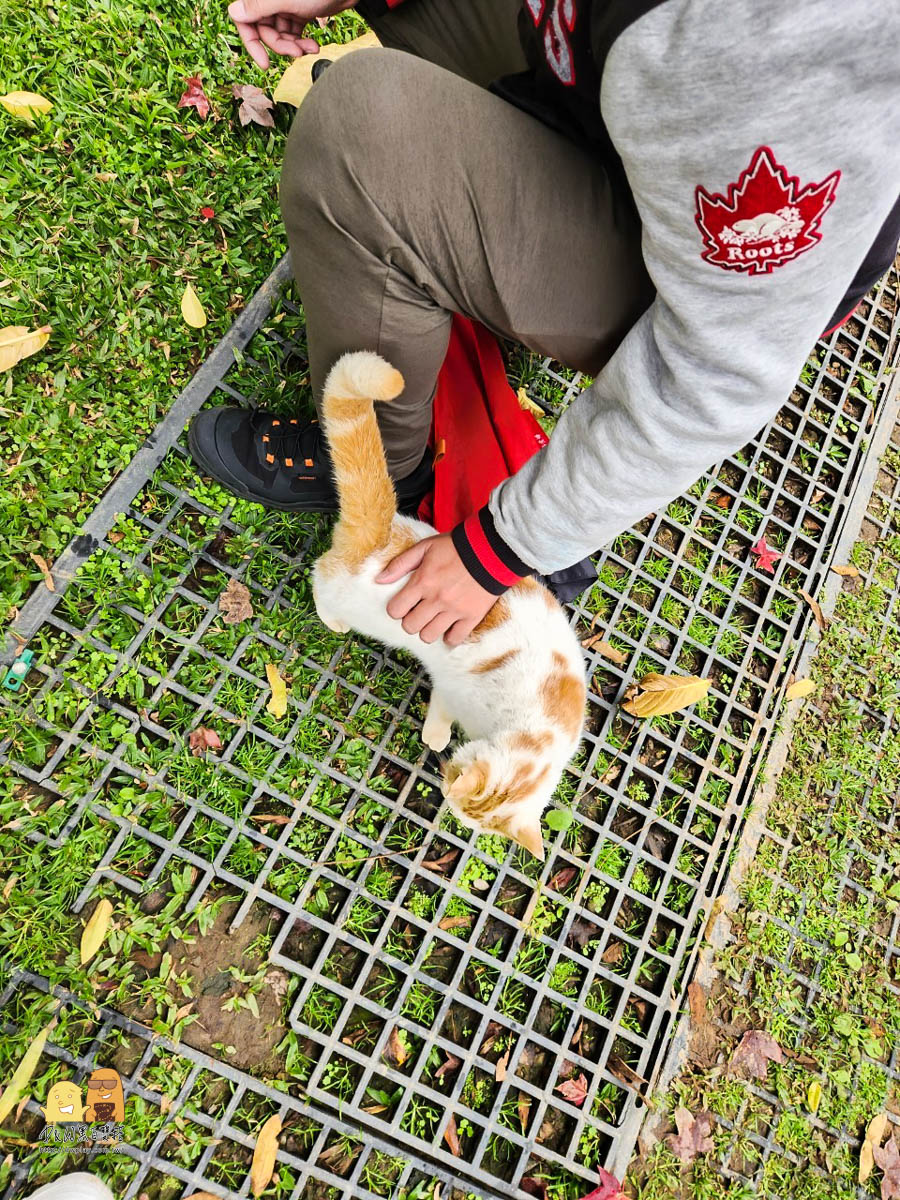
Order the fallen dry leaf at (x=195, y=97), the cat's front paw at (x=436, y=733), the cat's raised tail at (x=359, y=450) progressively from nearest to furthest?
1. the cat's raised tail at (x=359, y=450)
2. the cat's front paw at (x=436, y=733)
3. the fallen dry leaf at (x=195, y=97)

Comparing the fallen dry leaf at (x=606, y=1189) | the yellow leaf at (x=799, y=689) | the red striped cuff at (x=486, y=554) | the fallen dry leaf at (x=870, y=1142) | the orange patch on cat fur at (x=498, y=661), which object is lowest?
the fallen dry leaf at (x=870, y=1142)

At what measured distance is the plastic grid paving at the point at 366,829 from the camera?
1.90 metres

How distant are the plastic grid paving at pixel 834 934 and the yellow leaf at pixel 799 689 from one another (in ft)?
0.21

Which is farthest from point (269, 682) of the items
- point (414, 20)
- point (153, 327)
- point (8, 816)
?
point (414, 20)

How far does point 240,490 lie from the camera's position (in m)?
2.03

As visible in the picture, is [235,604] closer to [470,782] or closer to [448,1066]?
[470,782]

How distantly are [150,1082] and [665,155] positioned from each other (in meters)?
2.14

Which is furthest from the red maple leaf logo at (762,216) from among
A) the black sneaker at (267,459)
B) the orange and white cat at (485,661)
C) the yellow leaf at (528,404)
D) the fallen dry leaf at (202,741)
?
the fallen dry leaf at (202,741)

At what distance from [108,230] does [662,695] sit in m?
2.07

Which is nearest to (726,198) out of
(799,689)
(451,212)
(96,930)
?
(451,212)

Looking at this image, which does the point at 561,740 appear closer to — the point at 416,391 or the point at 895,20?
the point at 416,391

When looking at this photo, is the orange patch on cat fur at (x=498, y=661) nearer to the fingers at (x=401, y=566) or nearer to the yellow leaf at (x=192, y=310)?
the fingers at (x=401, y=566)

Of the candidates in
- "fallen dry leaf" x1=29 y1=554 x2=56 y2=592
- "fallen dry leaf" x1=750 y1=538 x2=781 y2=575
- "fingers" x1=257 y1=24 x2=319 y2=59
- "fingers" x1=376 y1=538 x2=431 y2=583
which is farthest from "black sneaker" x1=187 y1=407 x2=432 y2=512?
"fallen dry leaf" x1=750 y1=538 x2=781 y2=575

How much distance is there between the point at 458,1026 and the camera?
6.66 feet
